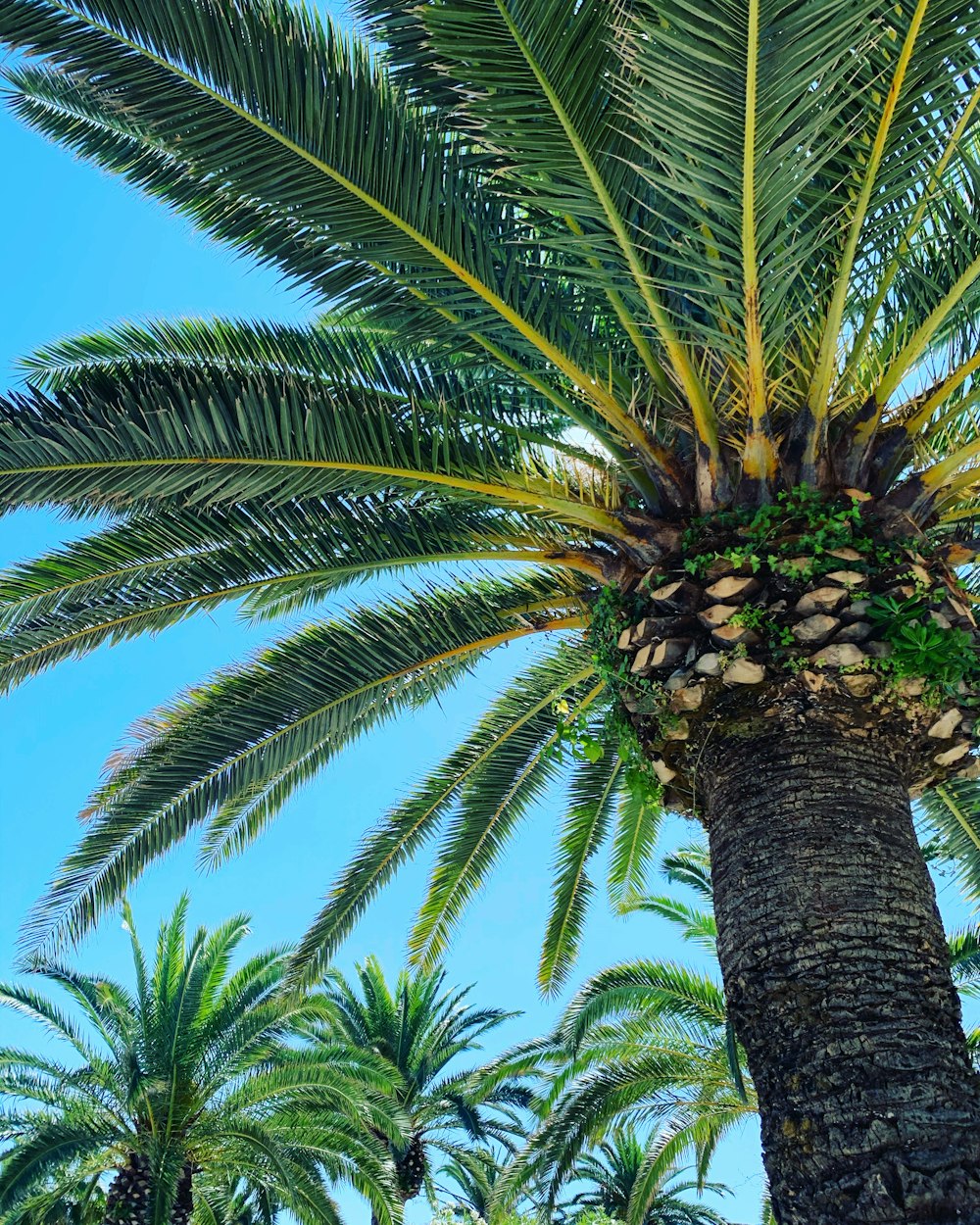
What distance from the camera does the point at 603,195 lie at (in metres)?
4.73

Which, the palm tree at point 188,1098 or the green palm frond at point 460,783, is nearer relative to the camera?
the green palm frond at point 460,783

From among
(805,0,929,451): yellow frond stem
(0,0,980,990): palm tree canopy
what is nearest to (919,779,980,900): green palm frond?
(0,0,980,990): palm tree canopy

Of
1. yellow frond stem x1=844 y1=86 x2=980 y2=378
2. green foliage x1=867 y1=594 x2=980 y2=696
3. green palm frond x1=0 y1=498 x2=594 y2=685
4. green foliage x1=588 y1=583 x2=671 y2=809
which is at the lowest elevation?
green foliage x1=867 y1=594 x2=980 y2=696

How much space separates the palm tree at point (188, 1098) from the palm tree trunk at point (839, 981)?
12448 mm

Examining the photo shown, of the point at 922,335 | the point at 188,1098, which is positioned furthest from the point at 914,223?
the point at 188,1098

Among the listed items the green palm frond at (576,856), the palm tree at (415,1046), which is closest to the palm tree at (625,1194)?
the palm tree at (415,1046)

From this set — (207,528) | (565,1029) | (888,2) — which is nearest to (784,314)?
(888,2)

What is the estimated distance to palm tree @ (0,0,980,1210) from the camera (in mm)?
3951

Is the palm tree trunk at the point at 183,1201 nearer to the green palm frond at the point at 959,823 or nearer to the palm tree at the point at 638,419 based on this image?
the palm tree at the point at 638,419

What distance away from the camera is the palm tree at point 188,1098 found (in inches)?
610

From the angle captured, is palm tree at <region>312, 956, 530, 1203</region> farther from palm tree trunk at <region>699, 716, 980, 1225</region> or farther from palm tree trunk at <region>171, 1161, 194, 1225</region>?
palm tree trunk at <region>699, 716, 980, 1225</region>

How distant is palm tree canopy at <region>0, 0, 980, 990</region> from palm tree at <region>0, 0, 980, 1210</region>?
0.08 ft

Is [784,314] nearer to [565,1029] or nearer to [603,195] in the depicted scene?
[603,195]

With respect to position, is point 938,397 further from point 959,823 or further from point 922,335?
point 959,823
